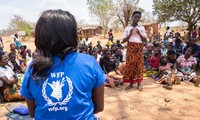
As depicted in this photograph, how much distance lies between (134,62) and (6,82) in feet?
8.73

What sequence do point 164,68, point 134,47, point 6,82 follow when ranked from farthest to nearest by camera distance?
point 164,68, point 134,47, point 6,82

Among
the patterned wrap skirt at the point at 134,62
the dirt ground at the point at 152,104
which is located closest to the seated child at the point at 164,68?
the dirt ground at the point at 152,104

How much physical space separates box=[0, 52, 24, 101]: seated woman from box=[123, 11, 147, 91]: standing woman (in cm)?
241

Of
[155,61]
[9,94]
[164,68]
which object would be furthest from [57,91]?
[155,61]

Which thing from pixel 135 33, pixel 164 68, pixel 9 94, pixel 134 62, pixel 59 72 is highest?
pixel 135 33

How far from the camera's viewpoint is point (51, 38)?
119cm

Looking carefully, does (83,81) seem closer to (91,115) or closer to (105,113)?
(91,115)

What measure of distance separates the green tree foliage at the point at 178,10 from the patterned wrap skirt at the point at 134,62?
12833 mm

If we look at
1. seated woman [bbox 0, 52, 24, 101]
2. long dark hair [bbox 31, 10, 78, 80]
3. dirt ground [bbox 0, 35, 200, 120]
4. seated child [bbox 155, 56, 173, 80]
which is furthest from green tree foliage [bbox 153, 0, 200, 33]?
long dark hair [bbox 31, 10, 78, 80]

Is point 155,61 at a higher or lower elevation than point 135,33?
lower

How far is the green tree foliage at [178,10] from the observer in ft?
51.9

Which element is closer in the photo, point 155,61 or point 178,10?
point 155,61

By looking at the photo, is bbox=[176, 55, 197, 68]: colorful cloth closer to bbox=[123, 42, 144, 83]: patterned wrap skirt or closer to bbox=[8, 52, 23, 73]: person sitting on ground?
bbox=[123, 42, 144, 83]: patterned wrap skirt

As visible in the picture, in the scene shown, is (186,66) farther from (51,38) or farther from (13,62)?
(51,38)
